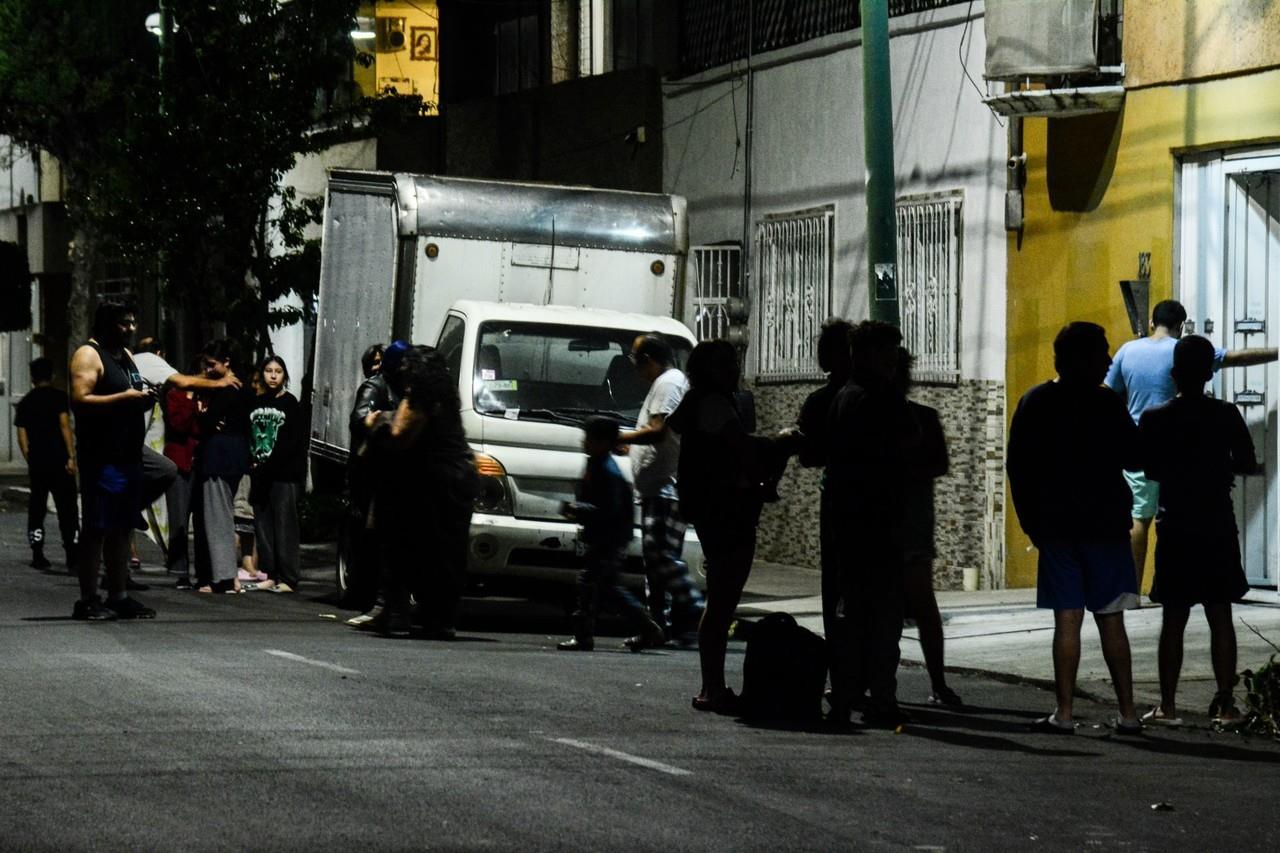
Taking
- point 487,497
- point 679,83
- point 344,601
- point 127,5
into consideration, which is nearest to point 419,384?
point 487,497

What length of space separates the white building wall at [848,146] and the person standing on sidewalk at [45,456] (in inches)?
249

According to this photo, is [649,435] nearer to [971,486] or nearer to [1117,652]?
[1117,652]

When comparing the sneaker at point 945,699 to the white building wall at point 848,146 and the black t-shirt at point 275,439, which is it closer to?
the white building wall at point 848,146

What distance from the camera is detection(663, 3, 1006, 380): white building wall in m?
17.6

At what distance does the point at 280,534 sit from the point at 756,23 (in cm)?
723

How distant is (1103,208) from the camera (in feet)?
53.6

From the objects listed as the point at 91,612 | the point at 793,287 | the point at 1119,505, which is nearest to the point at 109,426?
the point at 91,612

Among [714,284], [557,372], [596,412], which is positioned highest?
[714,284]

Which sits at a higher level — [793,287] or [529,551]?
[793,287]

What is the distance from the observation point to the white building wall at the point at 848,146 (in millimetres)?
17609

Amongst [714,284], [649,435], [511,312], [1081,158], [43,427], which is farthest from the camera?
[714,284]

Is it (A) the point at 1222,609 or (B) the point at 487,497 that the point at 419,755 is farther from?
(B) the point at 487,497

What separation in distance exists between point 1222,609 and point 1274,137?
5.57 m

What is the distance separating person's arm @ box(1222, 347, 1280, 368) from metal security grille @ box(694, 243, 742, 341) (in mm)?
8007
